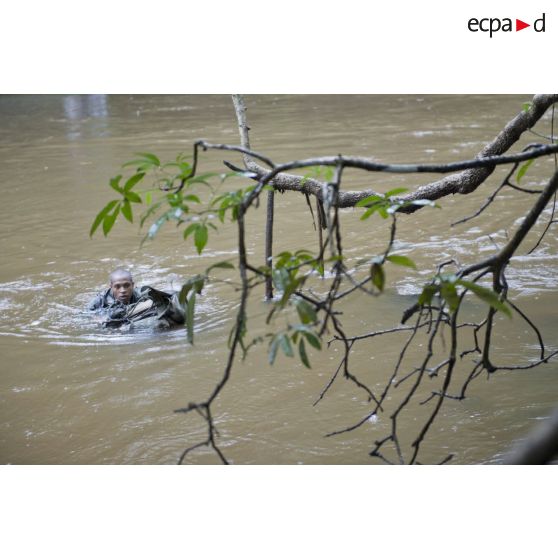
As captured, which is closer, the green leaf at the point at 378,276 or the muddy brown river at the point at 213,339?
the green leaf at the point at 378,276

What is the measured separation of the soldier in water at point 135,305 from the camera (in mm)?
6449

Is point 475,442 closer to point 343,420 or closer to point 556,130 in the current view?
point 343,420

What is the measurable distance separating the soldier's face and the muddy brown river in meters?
0.33

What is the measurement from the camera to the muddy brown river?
462cm

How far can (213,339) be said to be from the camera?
6.20m

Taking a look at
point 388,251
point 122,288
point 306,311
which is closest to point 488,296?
point 388,251

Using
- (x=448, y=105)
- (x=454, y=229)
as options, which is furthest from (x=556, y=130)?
(x=454, y=229)

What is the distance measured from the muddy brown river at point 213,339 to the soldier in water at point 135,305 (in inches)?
4.8

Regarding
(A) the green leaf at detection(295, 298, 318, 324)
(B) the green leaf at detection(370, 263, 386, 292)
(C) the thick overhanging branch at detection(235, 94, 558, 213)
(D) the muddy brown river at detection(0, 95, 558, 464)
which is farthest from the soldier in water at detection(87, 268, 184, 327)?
(B) the green leaf at detection(370, 263, 386, 292)

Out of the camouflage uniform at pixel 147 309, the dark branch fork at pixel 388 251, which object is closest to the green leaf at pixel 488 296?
the dark branch fork at pixel 388 251

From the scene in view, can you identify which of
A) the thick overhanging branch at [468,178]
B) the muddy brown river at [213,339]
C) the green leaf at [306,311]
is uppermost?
the thick overhanging branch at [468,178]

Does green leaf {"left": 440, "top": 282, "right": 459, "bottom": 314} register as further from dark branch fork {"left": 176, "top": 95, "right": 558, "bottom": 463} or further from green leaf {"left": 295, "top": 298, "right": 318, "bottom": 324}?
green leaf {"left": 295, "top": 298, "right": 318, "bottom": 324}

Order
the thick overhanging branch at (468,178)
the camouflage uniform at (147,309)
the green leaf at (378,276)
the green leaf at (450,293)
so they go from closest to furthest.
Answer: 1. the green leaf at (378,276)
2. the green leaf at (450,293)
3. the thick overhanging branch at (468,178)
4. the camouflage uniform at (147,309)

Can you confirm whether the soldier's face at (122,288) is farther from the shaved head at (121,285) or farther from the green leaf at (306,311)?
the green leaf at (306,311)
